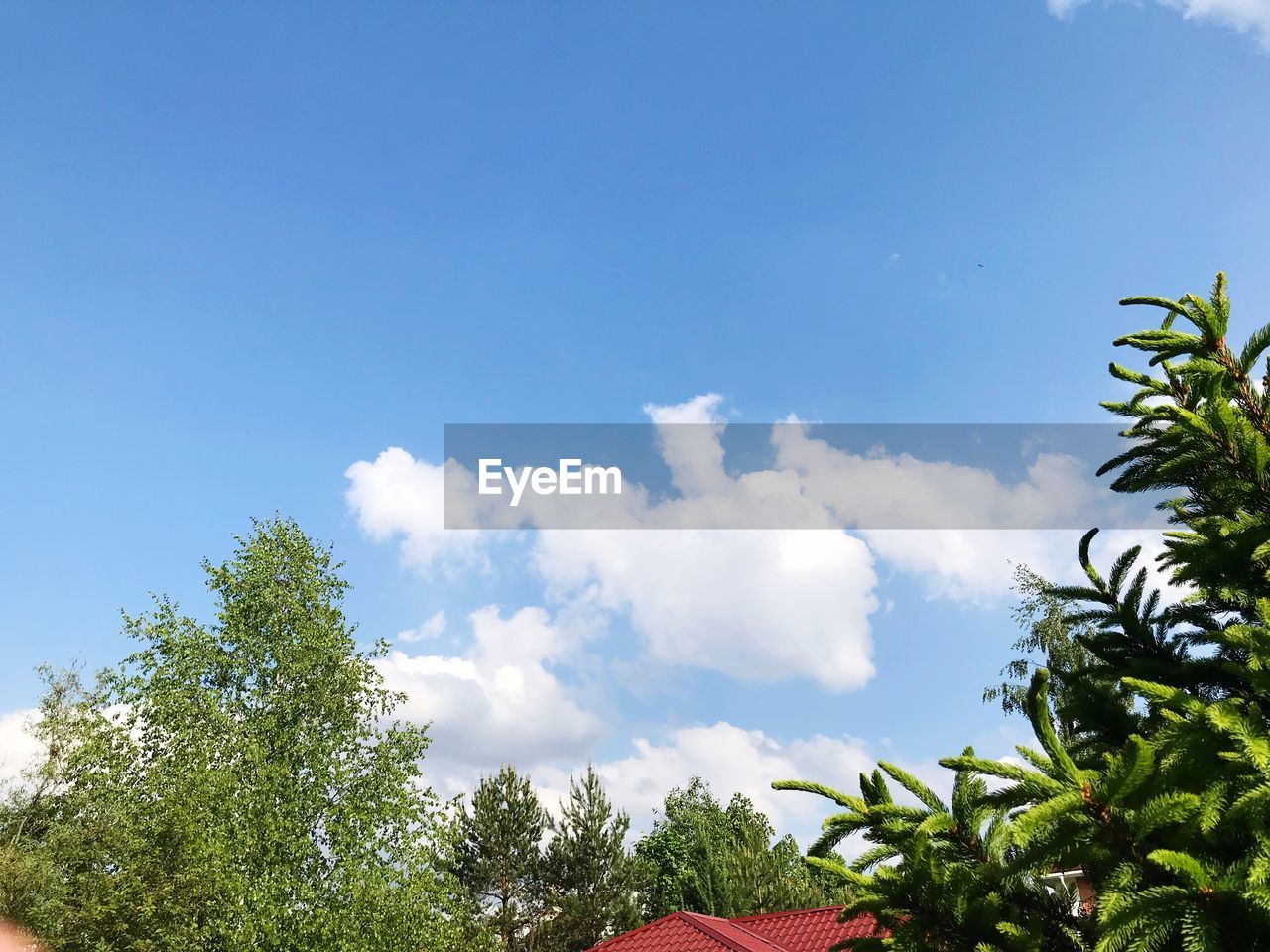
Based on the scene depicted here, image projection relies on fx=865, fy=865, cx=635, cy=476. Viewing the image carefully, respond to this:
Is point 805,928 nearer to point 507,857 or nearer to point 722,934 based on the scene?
point 722,934

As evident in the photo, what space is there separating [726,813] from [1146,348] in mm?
58143

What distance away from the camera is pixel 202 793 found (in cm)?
2005

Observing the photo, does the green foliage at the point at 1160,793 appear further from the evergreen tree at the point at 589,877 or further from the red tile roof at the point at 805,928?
the evergreen tree at the point at 589,877

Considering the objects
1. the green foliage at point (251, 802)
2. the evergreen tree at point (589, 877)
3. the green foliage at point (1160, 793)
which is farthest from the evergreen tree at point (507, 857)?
the green foliage at point (1160, 793)

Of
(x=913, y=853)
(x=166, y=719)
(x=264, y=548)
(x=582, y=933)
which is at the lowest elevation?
(x=582, y=933)

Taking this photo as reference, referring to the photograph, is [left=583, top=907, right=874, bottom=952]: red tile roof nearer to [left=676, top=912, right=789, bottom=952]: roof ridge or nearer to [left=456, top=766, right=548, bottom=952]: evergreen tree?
[left=676, top=912, right=789, bottom=952]: roof ridge

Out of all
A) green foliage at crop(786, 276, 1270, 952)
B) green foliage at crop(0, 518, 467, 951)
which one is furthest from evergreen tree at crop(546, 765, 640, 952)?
green foliage at crop(786, 276, 1270, 952)

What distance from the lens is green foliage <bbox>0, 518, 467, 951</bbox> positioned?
62.6ft

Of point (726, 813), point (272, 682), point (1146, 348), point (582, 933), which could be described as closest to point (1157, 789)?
point (1146, 348)

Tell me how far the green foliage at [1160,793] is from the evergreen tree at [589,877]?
35.0 meters

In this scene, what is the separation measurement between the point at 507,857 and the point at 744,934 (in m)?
20.7

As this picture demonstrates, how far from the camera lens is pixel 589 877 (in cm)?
3672

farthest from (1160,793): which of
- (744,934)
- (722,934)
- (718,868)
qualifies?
(718,868)

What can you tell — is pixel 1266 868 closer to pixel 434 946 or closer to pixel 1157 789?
pixel 1157 789
